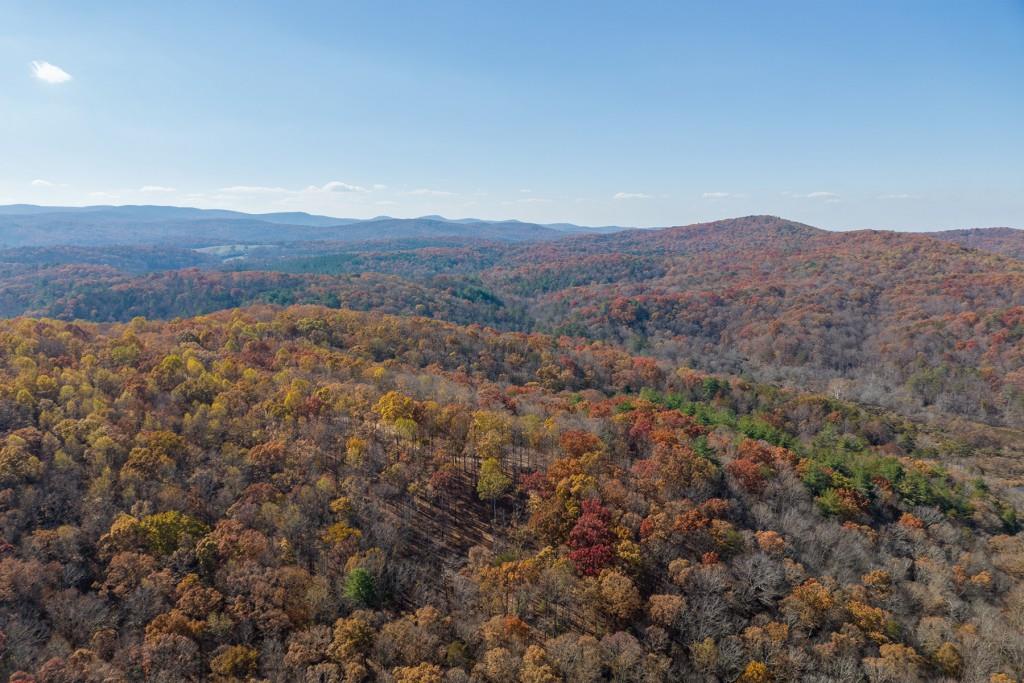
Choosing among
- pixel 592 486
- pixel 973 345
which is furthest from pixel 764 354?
pixel 592 486

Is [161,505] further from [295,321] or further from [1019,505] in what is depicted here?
[1019,505]

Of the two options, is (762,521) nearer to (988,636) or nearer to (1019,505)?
(988,636)

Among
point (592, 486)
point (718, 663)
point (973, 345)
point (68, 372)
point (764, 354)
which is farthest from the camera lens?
point (764, 354)

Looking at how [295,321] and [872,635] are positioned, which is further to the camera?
[295,321]

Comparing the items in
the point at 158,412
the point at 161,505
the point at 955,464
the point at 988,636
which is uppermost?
the point at 158,412

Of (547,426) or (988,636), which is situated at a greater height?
(547,426)

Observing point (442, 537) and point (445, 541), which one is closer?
point (445, 541)

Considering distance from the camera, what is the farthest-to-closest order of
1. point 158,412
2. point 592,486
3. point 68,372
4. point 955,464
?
point 955,464
point 68,372
point 158,412
point 592,486

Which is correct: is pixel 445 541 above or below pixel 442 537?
below
